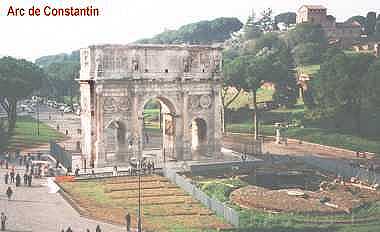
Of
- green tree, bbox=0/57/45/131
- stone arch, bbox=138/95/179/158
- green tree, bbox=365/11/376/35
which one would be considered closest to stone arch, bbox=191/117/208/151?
stone arch, bbox=138/95/179/158

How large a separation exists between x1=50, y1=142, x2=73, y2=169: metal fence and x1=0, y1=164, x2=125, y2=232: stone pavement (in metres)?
5.79

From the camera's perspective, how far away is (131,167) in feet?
157

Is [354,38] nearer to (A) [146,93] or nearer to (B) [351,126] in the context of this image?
(B) [351,126]

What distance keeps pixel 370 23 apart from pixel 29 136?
8494cm

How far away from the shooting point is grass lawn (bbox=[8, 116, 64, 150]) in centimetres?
6328

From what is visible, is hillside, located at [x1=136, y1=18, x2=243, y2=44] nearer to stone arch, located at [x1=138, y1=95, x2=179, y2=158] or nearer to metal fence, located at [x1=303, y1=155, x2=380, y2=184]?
stone arch, located at [x1=138, y1=95, x2=179, y2=158]

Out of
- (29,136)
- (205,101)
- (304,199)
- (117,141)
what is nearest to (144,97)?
(117,141)

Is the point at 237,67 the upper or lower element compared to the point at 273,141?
upper

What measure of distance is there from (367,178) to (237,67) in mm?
28427

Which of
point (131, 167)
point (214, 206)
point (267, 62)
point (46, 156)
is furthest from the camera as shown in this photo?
point (267, 62)

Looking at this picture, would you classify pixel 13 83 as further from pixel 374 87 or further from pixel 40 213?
pixel 374 87

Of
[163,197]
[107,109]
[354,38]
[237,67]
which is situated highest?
[354,38]

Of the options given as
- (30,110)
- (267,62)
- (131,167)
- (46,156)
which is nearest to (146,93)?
(131,167)

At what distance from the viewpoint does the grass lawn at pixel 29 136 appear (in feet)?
208
